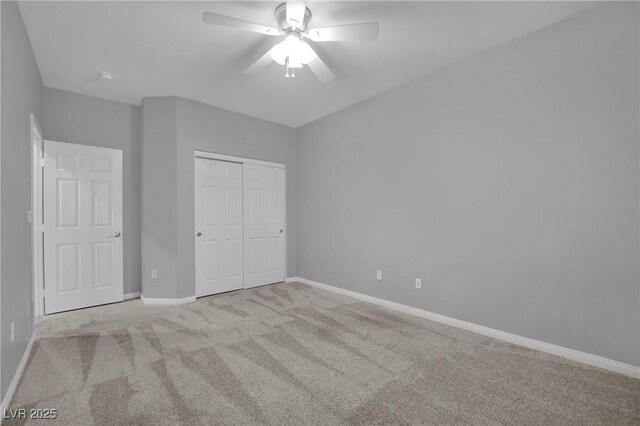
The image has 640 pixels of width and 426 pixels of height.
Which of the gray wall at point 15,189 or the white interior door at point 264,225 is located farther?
the white interior door at point 264,225

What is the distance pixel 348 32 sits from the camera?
215 cm

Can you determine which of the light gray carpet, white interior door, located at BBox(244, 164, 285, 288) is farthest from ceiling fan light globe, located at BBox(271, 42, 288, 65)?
the light gray carpet

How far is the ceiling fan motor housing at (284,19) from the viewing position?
222 cm

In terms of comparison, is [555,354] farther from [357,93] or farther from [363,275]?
[357,93]

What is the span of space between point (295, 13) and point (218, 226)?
10.0ft

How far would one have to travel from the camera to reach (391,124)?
12.1 feet

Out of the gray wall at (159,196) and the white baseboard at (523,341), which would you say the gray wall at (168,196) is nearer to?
the gray wall at (159,196)

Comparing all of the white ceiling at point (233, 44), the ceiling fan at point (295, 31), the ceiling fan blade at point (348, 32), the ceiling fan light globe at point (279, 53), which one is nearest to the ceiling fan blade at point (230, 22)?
the ceiling fan at point (295, 31)

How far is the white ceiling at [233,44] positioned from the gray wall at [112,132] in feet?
0.54

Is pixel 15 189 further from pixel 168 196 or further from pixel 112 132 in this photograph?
pixel 112 132

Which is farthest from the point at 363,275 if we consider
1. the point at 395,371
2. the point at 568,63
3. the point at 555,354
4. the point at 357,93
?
the point at 568,63

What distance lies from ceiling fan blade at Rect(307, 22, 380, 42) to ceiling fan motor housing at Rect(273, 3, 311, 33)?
6.1 inches

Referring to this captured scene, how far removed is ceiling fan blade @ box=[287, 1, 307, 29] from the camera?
6.91 feet

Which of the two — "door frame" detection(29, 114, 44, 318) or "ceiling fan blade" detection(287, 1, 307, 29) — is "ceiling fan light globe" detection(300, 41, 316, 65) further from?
"door frame" detection(29, 114, 44, 318)
